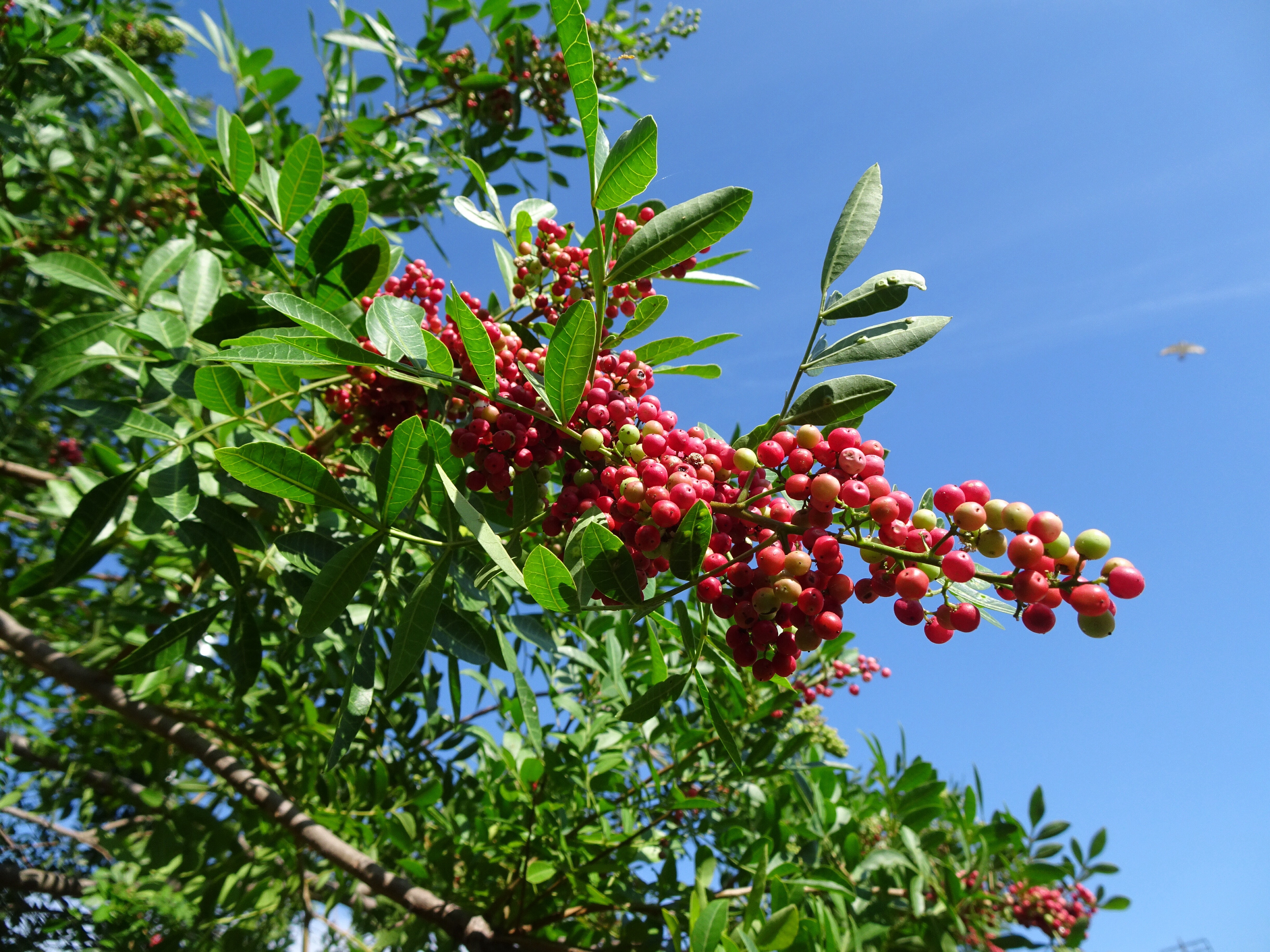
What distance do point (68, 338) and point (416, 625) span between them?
1.38 m

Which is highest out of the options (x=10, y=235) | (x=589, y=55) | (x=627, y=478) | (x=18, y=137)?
(x=18, y=137)

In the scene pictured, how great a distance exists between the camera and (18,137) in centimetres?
284

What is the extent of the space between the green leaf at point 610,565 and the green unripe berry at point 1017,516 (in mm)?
470

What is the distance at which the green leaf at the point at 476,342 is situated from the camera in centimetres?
98

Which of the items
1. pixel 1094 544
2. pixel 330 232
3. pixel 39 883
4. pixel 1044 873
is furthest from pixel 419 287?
pixel 39 883

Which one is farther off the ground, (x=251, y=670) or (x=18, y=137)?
(x=18, y=137)

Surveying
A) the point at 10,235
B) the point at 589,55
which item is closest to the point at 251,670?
the point at 589,55

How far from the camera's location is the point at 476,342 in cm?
104

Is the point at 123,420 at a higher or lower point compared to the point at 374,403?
lower

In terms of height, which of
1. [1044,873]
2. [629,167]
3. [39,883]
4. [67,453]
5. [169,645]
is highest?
[67,453]

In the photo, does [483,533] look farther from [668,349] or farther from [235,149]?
[235,149]

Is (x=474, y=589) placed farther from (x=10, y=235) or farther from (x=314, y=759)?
(x=10, y=235)

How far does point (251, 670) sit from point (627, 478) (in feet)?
3.71

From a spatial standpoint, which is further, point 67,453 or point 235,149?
point 67,453
